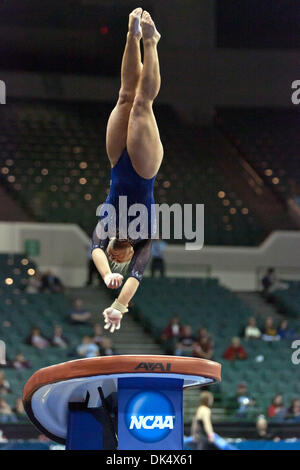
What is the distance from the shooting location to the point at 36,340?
40.8ft

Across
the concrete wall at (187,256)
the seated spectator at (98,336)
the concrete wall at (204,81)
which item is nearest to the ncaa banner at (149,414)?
the seated spectator at (98,336)

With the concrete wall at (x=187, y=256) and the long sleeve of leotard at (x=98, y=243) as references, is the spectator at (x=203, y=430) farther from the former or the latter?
the concrete wall at (x=187, y=256)

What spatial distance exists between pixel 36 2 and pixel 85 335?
650 centimetres

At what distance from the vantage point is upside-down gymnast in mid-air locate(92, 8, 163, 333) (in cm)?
575

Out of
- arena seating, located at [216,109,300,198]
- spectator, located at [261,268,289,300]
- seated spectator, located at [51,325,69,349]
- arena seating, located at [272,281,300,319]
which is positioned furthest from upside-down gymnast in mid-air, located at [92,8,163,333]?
arena seating, located at [216,109,300,198]

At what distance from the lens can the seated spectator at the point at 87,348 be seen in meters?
11.6

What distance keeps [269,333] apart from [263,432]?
322 centimetres

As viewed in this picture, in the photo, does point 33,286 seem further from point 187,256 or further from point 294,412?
point 294,412

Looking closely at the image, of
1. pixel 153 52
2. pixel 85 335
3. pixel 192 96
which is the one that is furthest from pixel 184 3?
pixel 153 52

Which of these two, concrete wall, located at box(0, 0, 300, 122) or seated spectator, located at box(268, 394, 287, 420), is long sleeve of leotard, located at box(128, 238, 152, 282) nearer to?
seated spectator, located at box(268, 394, 287, 420)

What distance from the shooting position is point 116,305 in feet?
18.1

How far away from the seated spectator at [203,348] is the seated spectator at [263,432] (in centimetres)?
150

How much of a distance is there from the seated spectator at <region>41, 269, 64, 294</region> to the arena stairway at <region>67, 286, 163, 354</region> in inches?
21.7

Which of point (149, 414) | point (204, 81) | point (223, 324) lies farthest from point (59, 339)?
point (149, 414)
